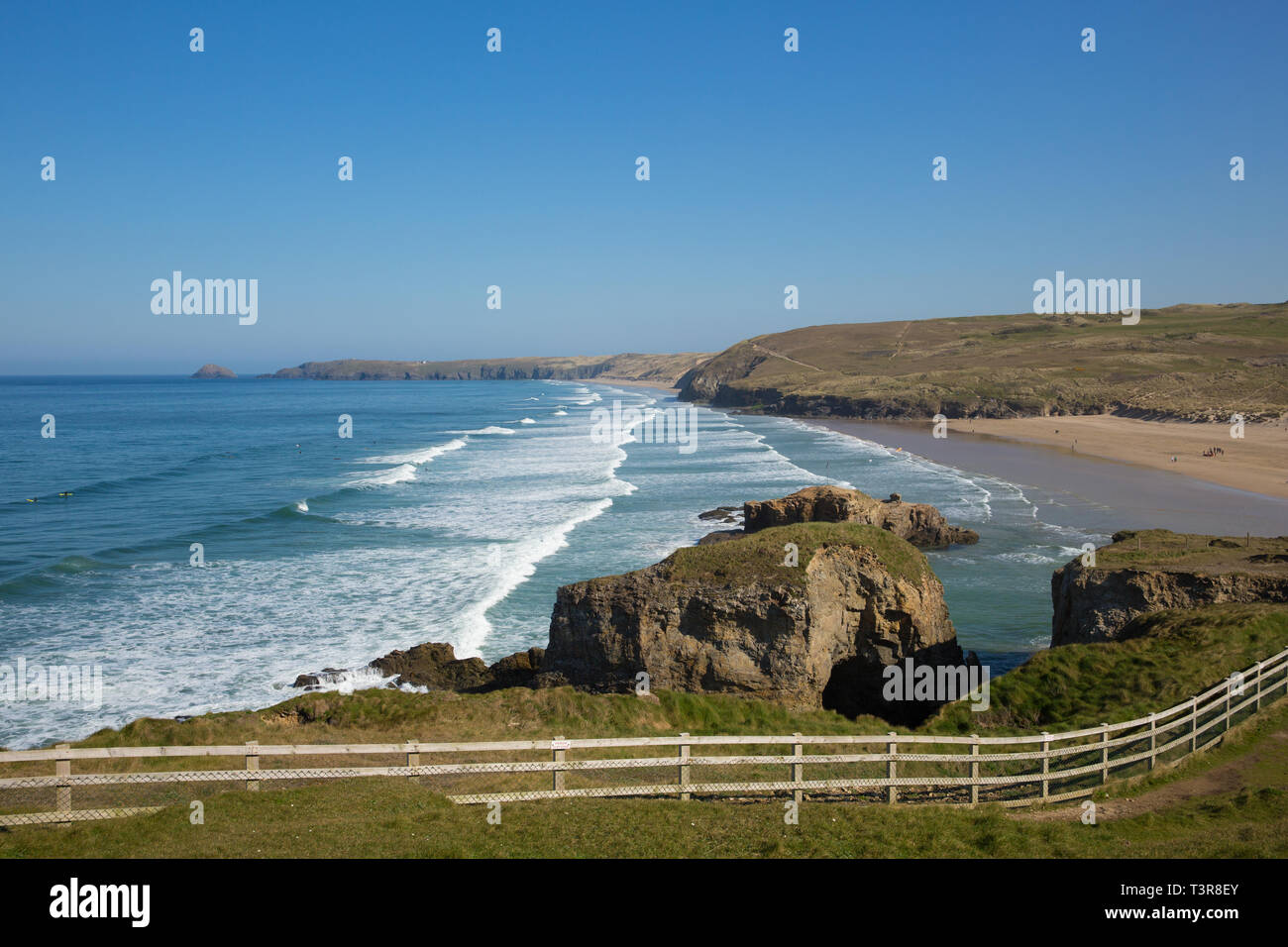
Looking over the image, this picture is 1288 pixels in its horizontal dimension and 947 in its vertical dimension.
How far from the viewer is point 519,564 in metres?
37.1

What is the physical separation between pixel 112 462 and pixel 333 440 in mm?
24109

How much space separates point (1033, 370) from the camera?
424 ft

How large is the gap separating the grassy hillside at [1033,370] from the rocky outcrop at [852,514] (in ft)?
232

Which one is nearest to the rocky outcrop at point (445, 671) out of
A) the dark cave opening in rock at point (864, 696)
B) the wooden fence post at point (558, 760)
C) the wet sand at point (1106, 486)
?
the dark cave opening in rock at point (864, 696)

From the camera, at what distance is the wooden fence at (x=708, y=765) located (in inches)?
457

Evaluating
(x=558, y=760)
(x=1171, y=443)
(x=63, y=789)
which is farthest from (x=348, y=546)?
(x=1171, y=443)

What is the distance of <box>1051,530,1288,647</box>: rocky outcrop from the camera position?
21547 millimetres

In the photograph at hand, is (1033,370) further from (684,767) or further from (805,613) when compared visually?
(684,767)

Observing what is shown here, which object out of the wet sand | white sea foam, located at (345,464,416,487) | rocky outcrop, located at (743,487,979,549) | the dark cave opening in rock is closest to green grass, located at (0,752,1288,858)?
the dark cave opening in rock

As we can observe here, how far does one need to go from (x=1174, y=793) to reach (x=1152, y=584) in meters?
10.6
